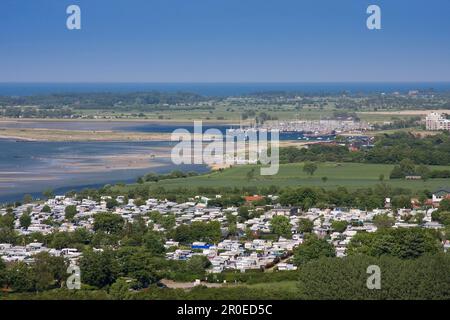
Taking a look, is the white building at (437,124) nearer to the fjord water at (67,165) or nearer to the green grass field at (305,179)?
the fjord water at (67,165)

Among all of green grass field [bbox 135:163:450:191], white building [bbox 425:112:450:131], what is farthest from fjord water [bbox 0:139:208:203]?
white building [bbox 425:112:450:131]

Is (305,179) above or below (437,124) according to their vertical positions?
below

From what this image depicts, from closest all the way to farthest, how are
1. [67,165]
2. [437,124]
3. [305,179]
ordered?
1. [305,179]
2. [67,165]
3. [437,124]

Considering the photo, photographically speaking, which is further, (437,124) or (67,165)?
(437,124)

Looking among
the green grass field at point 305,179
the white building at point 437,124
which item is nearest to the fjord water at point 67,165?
the green grass field at point 305,179

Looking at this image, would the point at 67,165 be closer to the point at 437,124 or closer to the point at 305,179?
the point at 305,179

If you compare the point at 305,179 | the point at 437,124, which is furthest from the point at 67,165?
the point at 437,124
